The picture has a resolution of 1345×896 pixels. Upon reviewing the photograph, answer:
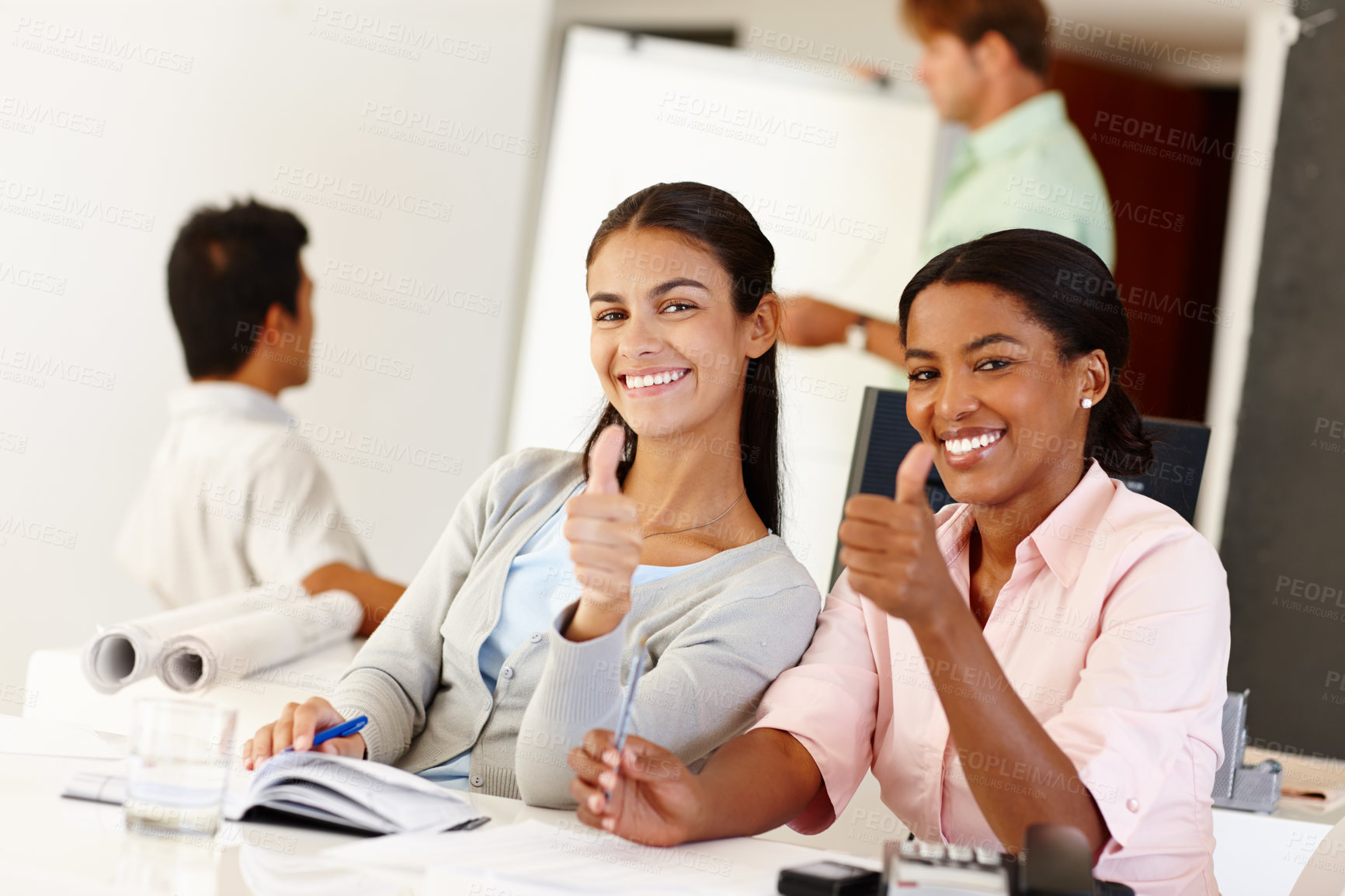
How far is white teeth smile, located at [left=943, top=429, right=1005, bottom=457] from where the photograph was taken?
1.36 metres

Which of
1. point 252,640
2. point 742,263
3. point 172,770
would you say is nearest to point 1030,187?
point 742,263

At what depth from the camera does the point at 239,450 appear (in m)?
2.66

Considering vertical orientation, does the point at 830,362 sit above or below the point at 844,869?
above

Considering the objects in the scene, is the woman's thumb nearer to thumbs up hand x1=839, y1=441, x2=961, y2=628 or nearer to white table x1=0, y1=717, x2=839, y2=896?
thumbs up hand x1=839, y1=441, x2=961, y2=628

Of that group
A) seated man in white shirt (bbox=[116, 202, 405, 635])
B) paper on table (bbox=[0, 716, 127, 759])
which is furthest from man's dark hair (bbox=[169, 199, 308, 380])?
paper on table (bbox=[0, 716, 127, 759])

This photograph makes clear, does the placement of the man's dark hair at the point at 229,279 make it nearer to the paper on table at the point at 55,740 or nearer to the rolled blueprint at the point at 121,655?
A: the rolled blueprint at the point at 121,655

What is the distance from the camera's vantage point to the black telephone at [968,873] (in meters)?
0.85

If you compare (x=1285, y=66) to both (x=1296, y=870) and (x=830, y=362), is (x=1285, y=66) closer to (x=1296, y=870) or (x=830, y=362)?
(x=830, y=362)

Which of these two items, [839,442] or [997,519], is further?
[839,442]

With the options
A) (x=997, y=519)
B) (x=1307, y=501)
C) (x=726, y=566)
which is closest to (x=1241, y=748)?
(x=997, y=519)

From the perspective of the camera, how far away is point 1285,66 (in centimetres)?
309

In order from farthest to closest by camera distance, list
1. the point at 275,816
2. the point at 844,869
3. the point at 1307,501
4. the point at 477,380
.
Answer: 1. the point at 477,380
2. the point at 1307,501
3. the point at 275,816
4. the point at 844,869

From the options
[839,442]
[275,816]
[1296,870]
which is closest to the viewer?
[275,816]

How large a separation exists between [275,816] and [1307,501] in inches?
105
